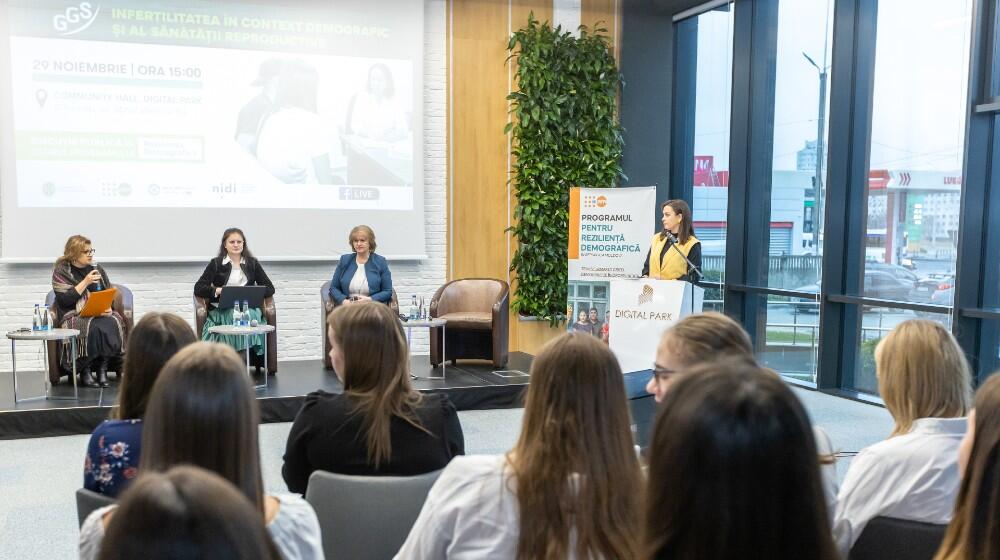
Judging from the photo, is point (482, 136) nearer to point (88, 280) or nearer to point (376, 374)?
point (88, 280)

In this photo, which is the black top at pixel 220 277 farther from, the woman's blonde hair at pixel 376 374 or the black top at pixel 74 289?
the woman's blonde hair at pixel 376 374

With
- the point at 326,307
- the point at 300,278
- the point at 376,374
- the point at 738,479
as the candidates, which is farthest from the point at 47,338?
the point at 738,479

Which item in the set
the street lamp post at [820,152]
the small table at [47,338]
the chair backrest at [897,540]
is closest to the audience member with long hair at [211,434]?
the chair backrest at [897,540]

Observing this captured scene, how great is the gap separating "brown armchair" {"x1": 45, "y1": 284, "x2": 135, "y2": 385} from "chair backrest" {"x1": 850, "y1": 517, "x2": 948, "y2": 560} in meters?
5.04

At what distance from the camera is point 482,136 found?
306 inches

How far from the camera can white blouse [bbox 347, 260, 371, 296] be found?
21.5ft

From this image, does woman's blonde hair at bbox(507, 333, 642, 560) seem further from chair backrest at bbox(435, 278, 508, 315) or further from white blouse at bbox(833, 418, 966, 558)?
chair backrest at bbox(435, 278, 508, 315)

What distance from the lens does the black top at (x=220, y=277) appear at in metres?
6.16

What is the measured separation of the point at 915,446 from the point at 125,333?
544cm

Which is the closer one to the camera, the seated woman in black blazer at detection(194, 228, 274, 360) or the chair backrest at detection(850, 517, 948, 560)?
the chair backrest at detection(850, 517, 948, 560)

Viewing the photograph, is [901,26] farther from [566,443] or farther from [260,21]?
[566,443]

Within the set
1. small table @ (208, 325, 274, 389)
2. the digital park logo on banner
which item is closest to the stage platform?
small table @ (208, 325, 274, 389)

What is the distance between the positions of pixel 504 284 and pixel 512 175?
1.36 m

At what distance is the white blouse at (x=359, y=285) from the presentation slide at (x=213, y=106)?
89 centimetres
